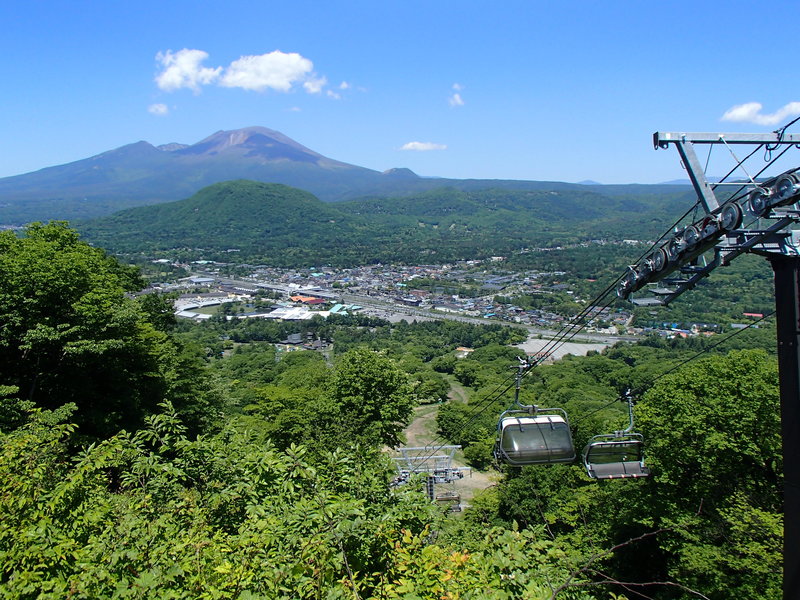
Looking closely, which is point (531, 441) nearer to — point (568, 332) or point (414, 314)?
point (568, 332)

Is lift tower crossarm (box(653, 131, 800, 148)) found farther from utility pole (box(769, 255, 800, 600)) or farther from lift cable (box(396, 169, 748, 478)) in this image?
utility pole (box(769, 255, 800, 600))

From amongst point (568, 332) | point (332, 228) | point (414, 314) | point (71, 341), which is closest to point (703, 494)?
point (568, 332)

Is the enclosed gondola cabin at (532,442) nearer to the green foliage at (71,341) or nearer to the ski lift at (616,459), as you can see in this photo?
the ski lift at (616,459)

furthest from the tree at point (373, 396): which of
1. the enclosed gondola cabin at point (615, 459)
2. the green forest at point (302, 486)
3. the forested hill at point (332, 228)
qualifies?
the forested hill at point (332, 228)

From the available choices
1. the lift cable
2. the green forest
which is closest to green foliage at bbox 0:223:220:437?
the green forest

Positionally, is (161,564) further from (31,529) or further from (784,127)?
(784,127)
